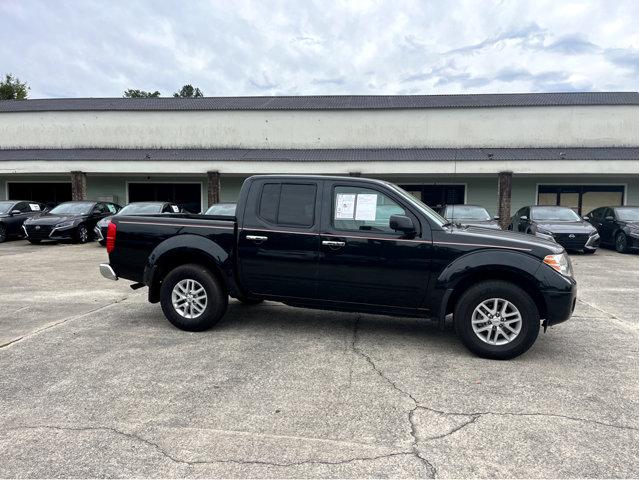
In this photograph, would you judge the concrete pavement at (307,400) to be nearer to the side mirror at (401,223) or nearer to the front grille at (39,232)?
the side mirror at (401,223)

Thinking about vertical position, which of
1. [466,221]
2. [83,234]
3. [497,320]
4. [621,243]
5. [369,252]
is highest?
[466,221]

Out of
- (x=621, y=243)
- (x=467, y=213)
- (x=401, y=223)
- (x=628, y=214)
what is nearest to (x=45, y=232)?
(x=467, y=213)

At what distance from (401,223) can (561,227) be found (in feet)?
36.4

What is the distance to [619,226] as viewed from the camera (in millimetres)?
14758

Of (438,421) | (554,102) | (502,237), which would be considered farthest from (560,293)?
(554,102)

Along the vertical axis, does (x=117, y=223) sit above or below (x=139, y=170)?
below

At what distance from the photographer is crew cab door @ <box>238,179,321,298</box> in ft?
17.0

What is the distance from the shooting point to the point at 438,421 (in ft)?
11.1

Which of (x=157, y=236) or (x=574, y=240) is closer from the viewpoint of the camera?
(x=157, y=236)

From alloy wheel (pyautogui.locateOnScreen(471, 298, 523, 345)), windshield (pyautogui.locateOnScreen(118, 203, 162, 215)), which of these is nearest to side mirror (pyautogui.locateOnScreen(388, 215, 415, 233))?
alloy wheel (pyautogui.locateOnScreen(471, 298, 523, 345))

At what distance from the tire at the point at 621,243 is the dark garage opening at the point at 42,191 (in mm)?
23990

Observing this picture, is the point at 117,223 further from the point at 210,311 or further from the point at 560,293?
the point at 560,293

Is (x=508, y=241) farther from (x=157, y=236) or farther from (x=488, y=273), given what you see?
(x=157, y=236)

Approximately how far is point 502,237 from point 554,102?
19.4 metres
